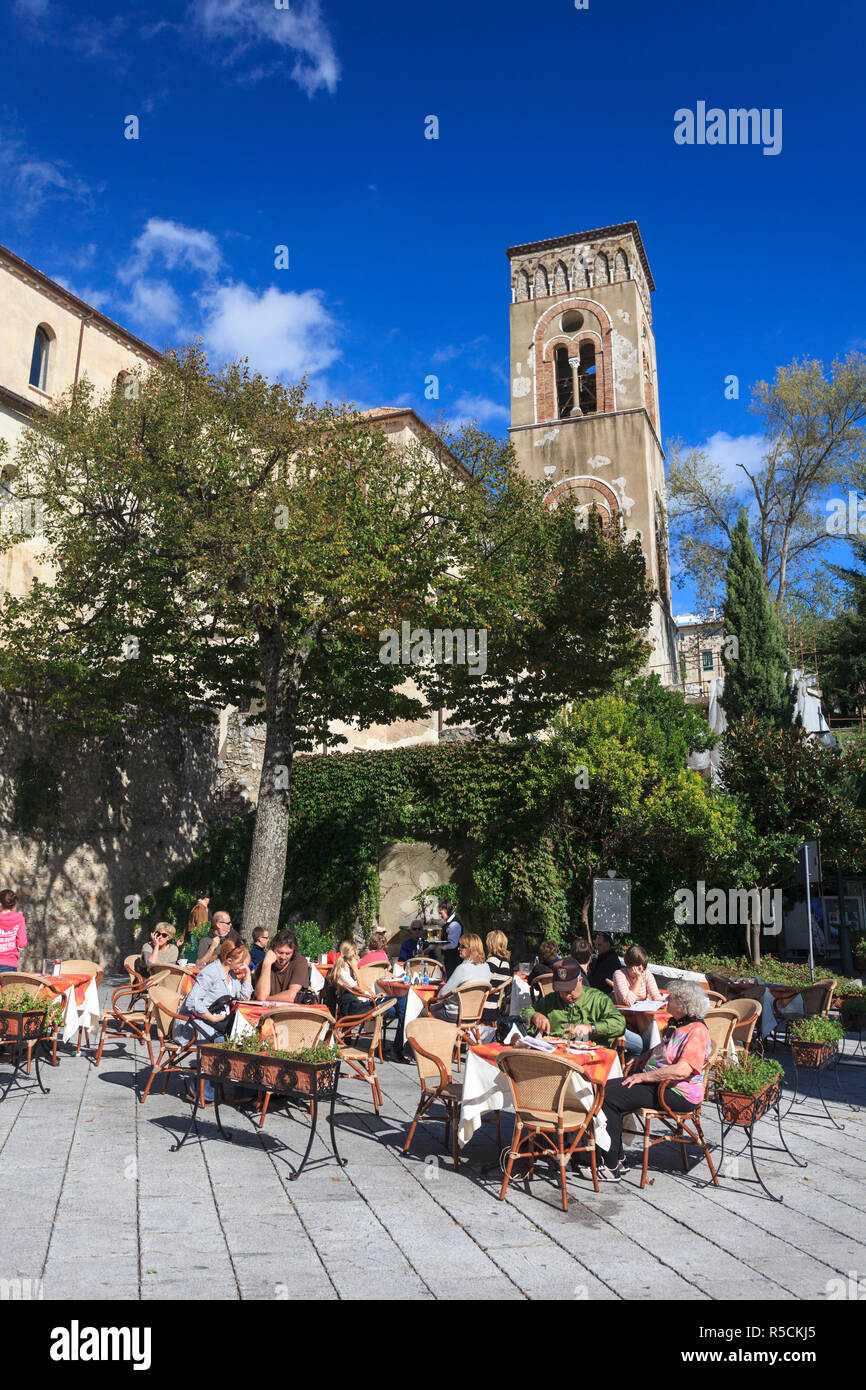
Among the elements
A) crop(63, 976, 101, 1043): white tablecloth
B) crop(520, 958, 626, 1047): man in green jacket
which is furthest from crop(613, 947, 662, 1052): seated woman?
crop(63, 976, 101, 1043): white tablecloth

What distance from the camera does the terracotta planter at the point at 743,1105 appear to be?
6.04m

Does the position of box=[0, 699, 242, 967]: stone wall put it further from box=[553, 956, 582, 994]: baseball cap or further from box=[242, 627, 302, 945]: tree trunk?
box=[553, 956, 582, 994]: baseball cap

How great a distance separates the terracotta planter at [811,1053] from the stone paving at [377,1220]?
62 centimetres

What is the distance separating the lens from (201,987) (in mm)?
7707

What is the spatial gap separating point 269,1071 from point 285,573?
8443 mm

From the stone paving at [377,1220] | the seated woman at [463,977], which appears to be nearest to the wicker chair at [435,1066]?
the stone paving at [377,1220]

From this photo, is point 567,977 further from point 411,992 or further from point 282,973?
point 411,992

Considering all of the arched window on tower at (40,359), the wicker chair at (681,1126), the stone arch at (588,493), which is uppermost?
the arched window on tower at (40,359)

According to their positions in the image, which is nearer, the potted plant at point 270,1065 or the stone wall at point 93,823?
the potted plant at point 270,1065

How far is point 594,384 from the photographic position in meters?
31.8

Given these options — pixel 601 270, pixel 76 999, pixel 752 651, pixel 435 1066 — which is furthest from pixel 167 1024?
pixel 601 270

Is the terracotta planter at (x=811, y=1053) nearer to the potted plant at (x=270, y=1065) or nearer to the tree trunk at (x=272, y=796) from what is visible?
the potted plant at (x=270, y=1065)

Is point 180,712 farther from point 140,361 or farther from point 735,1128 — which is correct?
point 140,361
